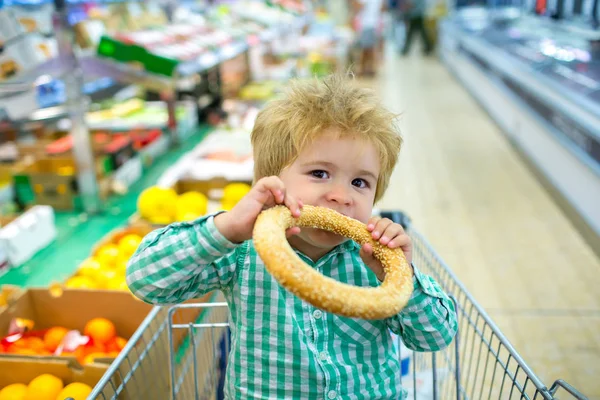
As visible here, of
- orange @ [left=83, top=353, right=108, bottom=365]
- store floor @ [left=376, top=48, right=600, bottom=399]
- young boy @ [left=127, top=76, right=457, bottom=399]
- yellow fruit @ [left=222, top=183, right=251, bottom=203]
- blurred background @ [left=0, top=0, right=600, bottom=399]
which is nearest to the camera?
young boy @ [left=127, top=76, right=457, bottom=399]

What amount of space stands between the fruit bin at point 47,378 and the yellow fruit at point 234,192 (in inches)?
58.3

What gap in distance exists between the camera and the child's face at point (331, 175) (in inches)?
46.5

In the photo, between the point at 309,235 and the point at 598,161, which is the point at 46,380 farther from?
the point at 598,161

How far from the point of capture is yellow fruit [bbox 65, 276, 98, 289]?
7.12ft

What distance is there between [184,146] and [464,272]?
11.1ft

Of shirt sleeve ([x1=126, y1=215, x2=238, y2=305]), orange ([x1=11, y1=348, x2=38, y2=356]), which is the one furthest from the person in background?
shirt sleeve ([x1=126, y1=215, x2=238, y2=305])

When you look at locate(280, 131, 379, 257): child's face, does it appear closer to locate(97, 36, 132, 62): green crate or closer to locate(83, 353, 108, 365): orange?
locate(83, 353, 108, 365): orange

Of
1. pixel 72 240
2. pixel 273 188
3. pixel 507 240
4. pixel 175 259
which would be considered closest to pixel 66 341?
pixel 175 259

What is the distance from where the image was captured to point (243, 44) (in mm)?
5805

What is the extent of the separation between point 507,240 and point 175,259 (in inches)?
126

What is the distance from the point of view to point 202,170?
3.58 meters

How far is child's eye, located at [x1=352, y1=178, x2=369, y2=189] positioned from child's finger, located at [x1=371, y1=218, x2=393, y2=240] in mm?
126

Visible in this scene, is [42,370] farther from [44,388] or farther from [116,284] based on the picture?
[116,284]

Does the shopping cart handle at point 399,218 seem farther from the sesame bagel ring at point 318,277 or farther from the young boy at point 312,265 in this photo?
the sesame bagel ring at point 318,277
